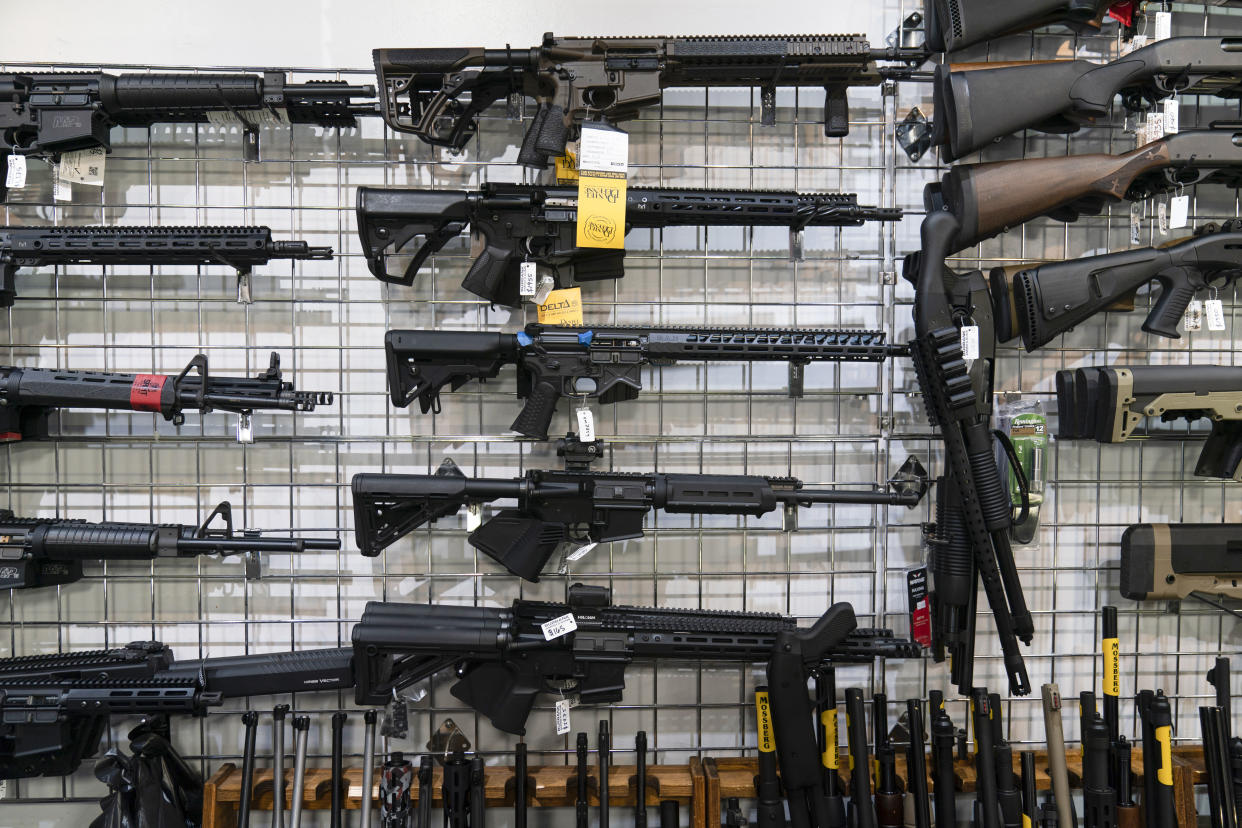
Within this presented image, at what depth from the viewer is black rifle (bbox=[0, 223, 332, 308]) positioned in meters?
2.29

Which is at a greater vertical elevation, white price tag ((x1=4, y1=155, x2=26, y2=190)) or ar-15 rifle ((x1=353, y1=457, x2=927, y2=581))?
white price tag ((x1=4, y1=155, x2=26, y2=190))

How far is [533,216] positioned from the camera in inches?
91.7

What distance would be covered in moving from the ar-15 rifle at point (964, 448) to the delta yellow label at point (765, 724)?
2.00 feet

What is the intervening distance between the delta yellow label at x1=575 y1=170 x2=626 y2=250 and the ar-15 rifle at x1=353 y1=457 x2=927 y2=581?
707 mm

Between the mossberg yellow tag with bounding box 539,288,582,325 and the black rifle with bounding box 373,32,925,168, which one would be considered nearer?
the black rifle with bounding box 373,32,925,168

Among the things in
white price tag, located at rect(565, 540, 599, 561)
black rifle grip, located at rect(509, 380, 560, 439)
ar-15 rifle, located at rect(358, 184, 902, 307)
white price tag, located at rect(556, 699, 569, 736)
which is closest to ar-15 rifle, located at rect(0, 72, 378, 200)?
ar-15 rifle, located at rect(358, 184, 902, 307)

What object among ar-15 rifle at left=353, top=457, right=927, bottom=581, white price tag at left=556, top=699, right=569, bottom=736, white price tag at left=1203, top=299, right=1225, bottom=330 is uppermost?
white price tag at left=1203, top=299, right=1225, bottom=330

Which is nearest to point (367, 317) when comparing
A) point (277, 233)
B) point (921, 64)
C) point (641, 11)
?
point (277, 233)

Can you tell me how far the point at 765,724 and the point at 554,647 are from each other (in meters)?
0.68

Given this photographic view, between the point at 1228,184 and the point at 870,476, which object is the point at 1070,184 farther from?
the point at 870,476

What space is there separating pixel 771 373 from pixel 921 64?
3.52ft

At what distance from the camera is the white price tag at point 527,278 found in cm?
234

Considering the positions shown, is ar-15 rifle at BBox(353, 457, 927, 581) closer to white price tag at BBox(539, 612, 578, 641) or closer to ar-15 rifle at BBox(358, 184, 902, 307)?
white price tag at BBox(539, 612, 578, 641)

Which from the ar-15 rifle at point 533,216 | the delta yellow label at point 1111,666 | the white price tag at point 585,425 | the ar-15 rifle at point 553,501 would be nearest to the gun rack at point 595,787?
the delta yellow label at point 1111,666
